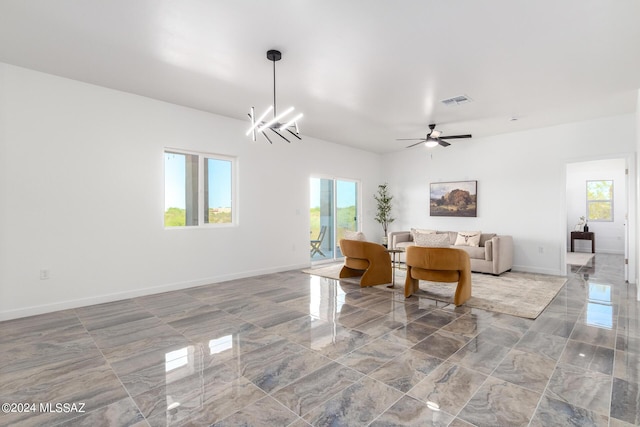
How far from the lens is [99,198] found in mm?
4215

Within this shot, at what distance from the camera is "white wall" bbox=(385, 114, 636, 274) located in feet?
18.7

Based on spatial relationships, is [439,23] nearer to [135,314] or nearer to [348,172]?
[135,314]

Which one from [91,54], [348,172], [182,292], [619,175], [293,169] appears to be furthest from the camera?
Result: [619,175]

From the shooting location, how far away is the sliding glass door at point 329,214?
289 inches

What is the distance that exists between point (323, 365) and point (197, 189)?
3954mm

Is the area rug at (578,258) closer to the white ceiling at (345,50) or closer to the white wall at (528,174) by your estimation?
the white wall at (528,174)

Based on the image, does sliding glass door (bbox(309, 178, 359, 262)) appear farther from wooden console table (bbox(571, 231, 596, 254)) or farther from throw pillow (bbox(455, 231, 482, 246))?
wooden console table (bbox(571, 231, 596, 254))

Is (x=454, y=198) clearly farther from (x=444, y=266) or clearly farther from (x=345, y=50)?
(x=345, y=50)

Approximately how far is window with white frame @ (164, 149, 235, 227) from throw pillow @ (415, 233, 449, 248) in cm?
339

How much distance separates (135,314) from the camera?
3.78 meters

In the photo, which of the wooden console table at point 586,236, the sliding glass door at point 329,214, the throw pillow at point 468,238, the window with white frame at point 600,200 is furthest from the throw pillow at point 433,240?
the window with white frame at point 600,200

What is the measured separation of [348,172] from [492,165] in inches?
131

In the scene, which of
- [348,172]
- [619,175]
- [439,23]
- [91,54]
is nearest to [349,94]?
[439,23]

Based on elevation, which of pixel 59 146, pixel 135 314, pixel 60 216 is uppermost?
pixel 59 146
